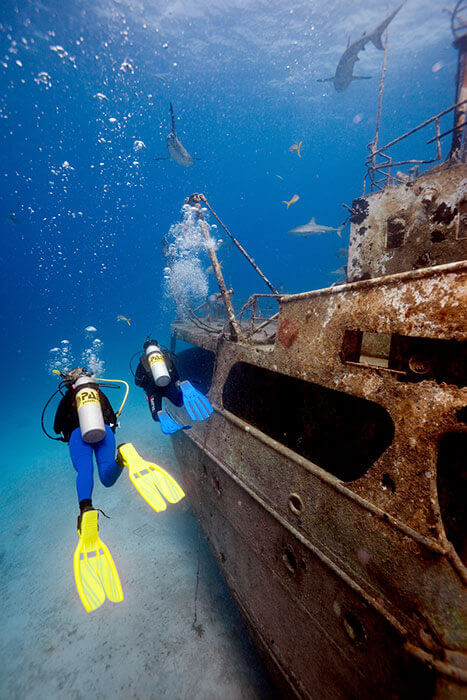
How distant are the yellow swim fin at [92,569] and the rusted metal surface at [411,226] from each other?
4.34 metres

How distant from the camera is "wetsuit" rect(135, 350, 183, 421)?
12.6 ft

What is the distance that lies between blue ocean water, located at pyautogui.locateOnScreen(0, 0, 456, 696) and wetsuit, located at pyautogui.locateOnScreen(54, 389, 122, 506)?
6178mm

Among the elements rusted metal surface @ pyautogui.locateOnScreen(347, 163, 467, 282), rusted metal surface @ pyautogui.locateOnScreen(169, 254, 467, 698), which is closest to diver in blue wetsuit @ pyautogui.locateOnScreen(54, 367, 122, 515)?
rusted metal surface @ pyautogui.locateOnScreen(169, 254, 467, 698)

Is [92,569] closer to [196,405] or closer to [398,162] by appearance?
[196,405]

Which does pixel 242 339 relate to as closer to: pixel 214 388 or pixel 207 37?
pixel 214 388

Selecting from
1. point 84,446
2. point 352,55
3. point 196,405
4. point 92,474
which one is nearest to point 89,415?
point 84,446

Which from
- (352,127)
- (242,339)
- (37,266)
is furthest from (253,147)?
(37,266)

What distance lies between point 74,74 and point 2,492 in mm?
38600

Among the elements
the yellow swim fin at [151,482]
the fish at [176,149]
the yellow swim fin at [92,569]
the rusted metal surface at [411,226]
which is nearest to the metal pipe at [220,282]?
the rusted metal surface at [411,226]

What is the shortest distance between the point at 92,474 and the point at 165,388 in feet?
4.50

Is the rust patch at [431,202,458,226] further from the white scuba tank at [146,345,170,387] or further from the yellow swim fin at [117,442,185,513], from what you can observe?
the yellow swim fin at [117,442,185,513]

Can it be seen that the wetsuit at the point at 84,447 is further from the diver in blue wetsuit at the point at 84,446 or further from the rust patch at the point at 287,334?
the rust patch at the point at 287,334

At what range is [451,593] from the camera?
56.9 inches

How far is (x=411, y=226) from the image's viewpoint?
10.3ft
